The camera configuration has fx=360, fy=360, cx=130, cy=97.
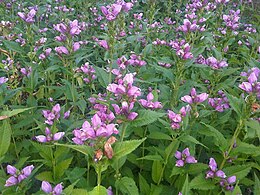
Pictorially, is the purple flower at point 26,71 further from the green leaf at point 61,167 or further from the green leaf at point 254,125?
the green leaf at point 254,125

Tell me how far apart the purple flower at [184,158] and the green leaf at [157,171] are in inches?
6.5

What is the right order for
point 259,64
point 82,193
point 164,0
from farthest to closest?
point 164,0, point 259,64, point 82,193

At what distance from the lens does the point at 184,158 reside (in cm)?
244

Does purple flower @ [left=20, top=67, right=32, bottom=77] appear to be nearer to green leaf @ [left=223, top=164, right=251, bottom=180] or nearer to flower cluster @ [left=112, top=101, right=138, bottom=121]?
flower cluster @ [left=112, top=101, right=138, bottom=121]

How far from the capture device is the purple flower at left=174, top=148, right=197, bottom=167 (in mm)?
2404

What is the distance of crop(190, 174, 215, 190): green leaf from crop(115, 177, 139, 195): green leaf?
0.43 metres

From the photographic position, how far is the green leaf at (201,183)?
237 cm

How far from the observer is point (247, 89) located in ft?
7.19

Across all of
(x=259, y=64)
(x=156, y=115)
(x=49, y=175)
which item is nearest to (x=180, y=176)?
(x=156, y=115)

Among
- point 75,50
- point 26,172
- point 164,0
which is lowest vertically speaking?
point 164,0

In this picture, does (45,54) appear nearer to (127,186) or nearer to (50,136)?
(50,136)

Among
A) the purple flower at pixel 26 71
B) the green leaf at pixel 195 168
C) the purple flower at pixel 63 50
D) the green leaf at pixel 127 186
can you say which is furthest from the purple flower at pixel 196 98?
the purple flower at pixel 26 71

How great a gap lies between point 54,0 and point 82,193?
4.64 meters

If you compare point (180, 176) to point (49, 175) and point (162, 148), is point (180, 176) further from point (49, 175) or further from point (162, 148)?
point (49, 175)
